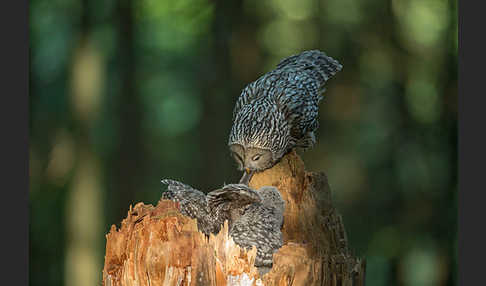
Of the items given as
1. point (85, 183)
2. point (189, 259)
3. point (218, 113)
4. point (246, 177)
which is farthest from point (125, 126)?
point (189, 259)

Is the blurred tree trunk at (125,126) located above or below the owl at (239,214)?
above

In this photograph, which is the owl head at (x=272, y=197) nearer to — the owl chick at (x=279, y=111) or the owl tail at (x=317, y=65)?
the owl chick at (x=279, y=111)

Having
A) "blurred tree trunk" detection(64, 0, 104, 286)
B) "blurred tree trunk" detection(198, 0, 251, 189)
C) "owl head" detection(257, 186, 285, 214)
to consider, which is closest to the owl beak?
"owl head" detection(257, 186, 285, 214)

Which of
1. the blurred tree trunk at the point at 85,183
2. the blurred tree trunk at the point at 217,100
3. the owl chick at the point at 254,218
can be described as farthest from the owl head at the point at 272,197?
the blurred tree trunk at the point at 85,183

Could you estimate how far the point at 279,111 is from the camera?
2.34m

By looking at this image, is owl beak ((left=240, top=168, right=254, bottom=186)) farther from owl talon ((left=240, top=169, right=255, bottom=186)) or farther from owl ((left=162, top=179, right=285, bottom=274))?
owl ((left=162, top=179, right=285, bottom=274))

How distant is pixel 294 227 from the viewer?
222 cm

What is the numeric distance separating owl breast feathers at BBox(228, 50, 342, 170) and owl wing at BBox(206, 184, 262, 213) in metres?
0.20

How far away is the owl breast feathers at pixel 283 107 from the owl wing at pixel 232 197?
201mm

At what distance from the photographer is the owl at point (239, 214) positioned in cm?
201

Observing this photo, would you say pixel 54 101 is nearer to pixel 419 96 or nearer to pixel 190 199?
pixel 190 199

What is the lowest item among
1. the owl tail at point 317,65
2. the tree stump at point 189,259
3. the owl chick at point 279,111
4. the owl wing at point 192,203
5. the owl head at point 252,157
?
the tree stump at point 189,259

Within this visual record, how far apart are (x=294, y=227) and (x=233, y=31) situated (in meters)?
0.85

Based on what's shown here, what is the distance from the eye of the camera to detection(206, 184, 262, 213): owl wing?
206 centimetres
